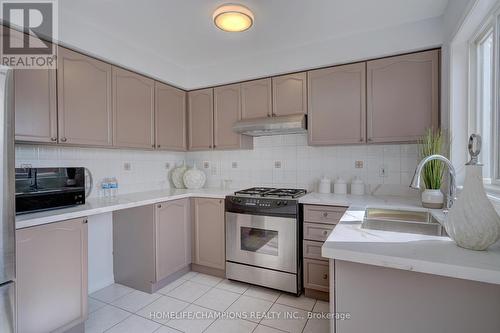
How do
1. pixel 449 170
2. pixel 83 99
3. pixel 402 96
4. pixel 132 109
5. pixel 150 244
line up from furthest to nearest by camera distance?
1. pixel 132 109
2. pixel 150 244
3. pixel 402 96
4. pixel 83 99
5. pixel 449 170

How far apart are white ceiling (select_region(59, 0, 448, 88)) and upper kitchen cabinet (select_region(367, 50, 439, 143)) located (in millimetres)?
322

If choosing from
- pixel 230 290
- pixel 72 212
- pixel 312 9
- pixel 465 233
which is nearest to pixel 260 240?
pixel 230 290

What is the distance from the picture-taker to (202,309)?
201 cm

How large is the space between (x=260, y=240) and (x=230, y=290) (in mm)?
551

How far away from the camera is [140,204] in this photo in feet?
7.04

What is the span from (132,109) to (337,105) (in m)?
1.99

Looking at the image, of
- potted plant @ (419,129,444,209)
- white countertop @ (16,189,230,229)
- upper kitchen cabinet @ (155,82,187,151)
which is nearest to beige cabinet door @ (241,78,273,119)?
upper kitchen cabinet @ (155,82,187,151)

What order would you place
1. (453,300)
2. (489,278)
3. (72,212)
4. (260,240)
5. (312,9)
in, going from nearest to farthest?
(489,278) < (453,300) < (72,212) < (312,9) < (260,240)

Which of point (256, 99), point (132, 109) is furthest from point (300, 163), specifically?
point (132, 109)

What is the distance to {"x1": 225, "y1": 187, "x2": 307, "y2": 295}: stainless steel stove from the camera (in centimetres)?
217

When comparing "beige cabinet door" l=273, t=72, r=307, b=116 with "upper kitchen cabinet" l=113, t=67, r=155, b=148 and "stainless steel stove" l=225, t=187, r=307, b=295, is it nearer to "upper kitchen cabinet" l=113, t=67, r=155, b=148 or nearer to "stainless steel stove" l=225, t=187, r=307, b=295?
"stainless steel stove" l=225, t=187, r=307, b=295

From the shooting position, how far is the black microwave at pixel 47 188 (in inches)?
60.5

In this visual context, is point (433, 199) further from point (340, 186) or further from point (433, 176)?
point (340, 186)

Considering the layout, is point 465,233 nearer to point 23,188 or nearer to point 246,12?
point 246,12
